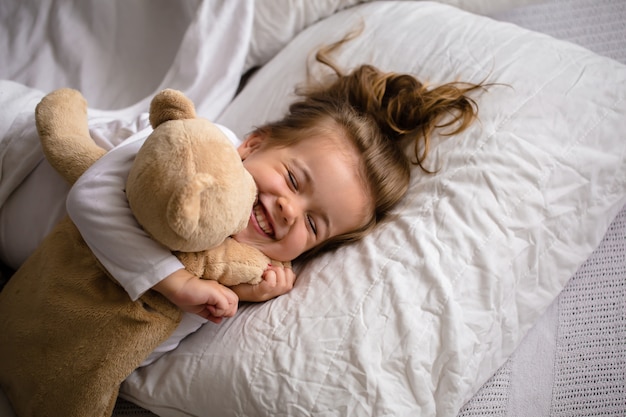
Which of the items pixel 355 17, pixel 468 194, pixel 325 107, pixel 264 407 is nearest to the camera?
pixel 264 407

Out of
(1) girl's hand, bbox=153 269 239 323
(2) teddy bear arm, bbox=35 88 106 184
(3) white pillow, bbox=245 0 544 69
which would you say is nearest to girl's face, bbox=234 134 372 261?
(1) girl's hand, bbox=153 269 239 323

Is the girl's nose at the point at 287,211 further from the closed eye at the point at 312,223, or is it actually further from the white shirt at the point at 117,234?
the white shirt at the point at 117,234

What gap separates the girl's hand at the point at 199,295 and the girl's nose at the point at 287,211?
0.15 meters

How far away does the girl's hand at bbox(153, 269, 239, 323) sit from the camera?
0.83 m

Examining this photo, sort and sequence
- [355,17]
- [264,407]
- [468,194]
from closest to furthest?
[264,407] < [468,194] < [355,17]

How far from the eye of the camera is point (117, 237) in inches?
32.3

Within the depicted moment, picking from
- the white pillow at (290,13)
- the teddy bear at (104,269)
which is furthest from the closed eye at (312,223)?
the white pillow at (290,13)

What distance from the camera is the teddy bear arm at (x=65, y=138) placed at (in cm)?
97

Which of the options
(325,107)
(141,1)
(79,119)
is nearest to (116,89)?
(141,1)

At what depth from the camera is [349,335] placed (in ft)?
2.77

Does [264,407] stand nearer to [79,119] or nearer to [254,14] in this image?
[79,119]

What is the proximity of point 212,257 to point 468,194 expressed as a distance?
461 millimetres

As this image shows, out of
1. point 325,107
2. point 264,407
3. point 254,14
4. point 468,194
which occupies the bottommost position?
point 264,407

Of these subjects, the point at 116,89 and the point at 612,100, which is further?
the point at 116,89
